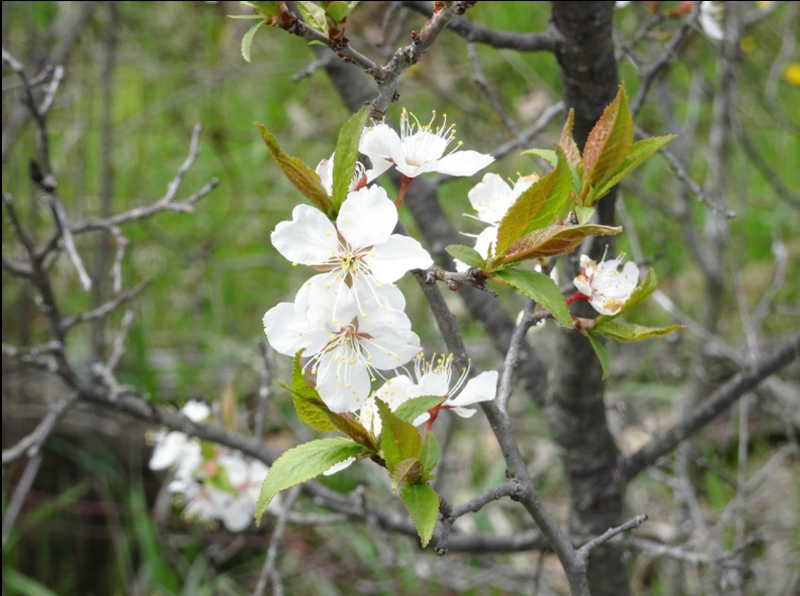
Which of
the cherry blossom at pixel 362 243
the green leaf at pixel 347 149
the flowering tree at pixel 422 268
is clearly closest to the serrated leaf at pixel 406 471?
the flowering tree at pixel 422 268

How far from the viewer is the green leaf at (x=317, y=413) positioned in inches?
24.7

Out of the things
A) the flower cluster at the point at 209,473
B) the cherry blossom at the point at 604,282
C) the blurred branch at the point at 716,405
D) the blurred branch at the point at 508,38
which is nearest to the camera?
the cherry blossom at the point at 604,282

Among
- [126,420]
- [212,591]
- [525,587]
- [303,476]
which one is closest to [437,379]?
[303,476]

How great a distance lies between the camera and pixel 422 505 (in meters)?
0.64

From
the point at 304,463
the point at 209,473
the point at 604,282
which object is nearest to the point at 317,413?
the point at 304,463

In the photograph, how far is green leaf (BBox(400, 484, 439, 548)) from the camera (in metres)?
0.62

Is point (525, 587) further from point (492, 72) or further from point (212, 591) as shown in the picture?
point (492, 72)

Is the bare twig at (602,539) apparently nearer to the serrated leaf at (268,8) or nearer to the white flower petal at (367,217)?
the white flower petal at (367,217)

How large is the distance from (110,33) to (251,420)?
1378mm

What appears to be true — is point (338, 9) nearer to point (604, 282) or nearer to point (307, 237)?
point (307, 237)

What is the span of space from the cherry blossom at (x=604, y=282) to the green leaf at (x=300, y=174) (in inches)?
12.6

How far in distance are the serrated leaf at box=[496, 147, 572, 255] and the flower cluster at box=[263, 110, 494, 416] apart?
8cm

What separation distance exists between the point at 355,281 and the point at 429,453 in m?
0.18

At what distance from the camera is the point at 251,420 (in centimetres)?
265
